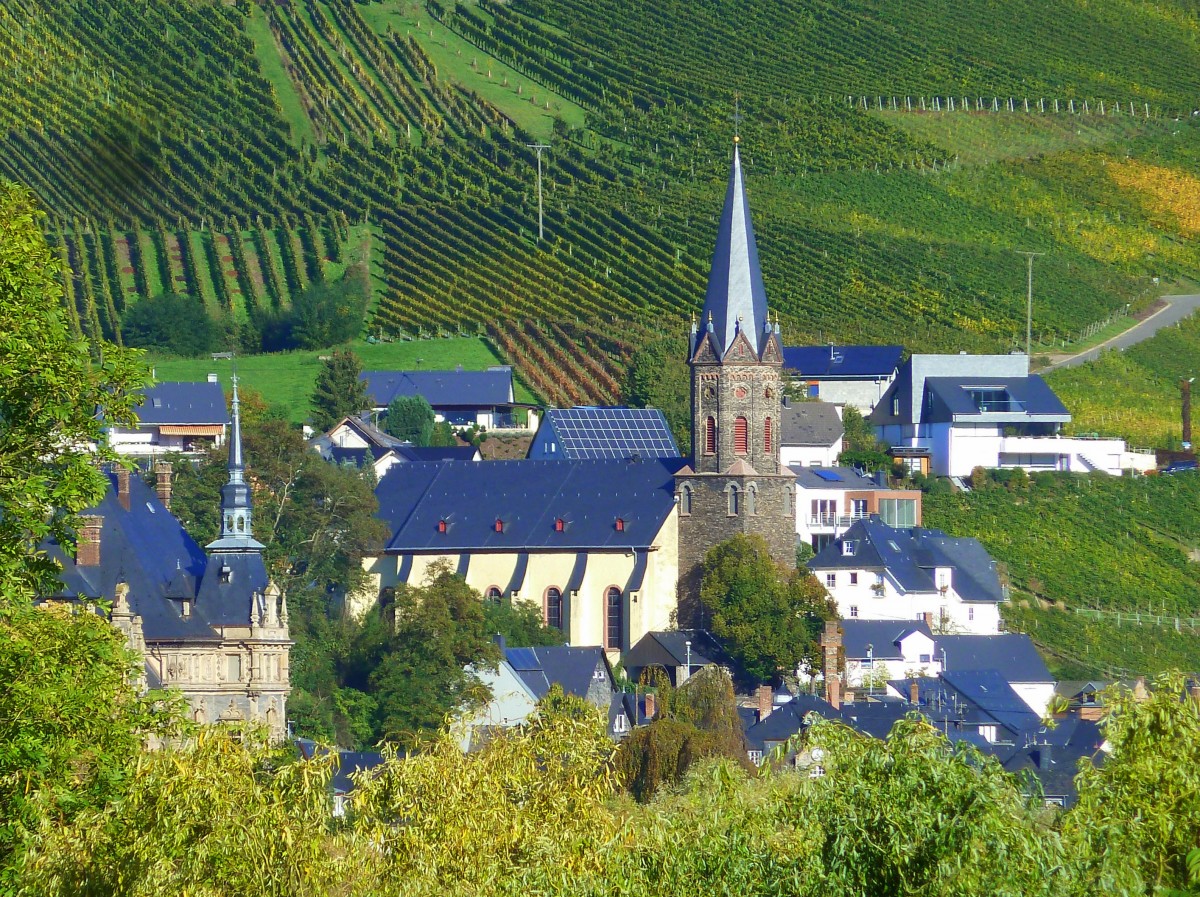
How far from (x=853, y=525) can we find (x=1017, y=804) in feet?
211

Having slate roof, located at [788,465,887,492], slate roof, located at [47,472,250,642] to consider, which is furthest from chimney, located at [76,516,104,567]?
slate roof, located at [788,465,887,492]

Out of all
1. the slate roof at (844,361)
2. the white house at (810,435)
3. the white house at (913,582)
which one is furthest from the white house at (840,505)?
the slate roof at (844,361)

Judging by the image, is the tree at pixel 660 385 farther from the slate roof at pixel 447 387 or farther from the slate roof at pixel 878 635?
the slate roof at pixel 878 635

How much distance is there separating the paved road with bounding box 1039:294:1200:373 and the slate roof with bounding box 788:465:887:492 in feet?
63.7

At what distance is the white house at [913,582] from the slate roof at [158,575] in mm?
32240

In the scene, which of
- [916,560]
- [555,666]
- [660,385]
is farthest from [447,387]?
[555,666]

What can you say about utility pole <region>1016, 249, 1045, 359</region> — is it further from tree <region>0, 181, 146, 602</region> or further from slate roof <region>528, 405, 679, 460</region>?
tree <region>0, 181, 146, 602</region>

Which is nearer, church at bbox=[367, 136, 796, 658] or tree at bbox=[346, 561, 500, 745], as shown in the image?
tree at bbox=[346, 561, 500, 745]

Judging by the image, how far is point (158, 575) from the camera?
179 ft

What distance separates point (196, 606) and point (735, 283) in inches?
1202

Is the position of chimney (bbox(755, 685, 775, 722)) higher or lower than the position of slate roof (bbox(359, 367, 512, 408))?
lower

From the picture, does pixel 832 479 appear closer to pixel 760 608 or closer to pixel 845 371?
pixel 845 371

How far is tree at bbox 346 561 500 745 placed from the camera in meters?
67.2

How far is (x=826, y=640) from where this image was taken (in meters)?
74.6
